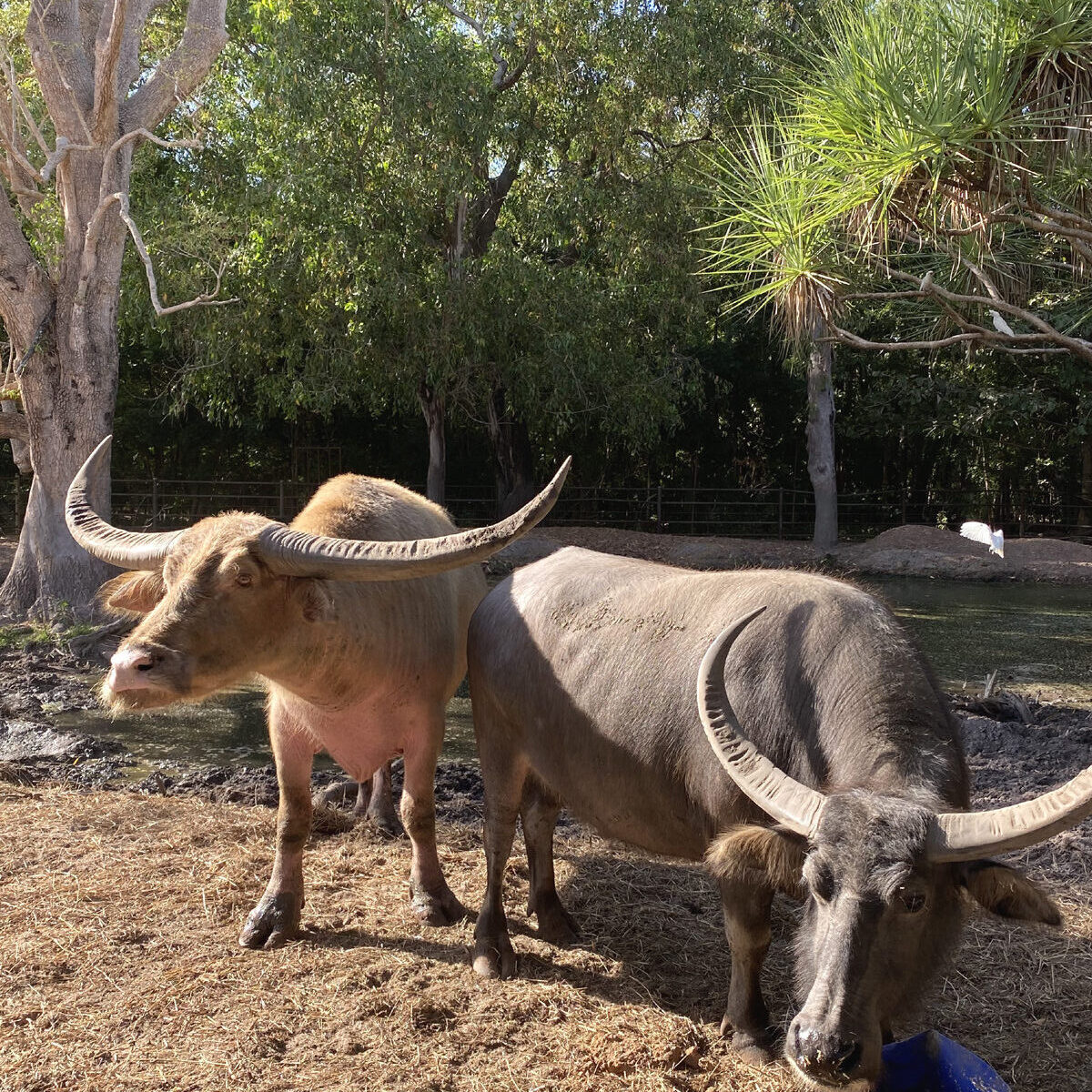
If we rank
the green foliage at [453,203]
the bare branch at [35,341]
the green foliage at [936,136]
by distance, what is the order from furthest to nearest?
A: the green foliage at [453,203] < the bare branch at [35,341] < the green foliage at [936,136]

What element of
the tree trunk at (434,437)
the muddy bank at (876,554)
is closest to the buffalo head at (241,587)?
the muddy bank at (876,554)

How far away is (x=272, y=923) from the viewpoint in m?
4.32

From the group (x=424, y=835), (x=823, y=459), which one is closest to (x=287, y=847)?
(x=424, y=835)

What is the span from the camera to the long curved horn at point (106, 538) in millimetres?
4160

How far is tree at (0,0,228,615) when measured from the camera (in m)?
11.6

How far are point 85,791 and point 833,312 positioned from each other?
6879 mm

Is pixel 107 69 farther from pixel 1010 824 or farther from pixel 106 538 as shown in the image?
pixel 1010 824

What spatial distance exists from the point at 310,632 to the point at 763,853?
2082 millimetres

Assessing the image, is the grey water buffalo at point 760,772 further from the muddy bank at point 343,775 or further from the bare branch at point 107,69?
the bare branch at point 107,69

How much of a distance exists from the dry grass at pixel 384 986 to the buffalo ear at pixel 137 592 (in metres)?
1.32

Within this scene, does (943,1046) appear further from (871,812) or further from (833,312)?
(833,312)

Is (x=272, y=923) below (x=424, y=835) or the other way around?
below

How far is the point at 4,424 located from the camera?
1218cm

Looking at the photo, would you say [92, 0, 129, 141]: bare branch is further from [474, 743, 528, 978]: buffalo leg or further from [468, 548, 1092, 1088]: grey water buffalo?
[474, 743, 528, 978]: buffalo leg
